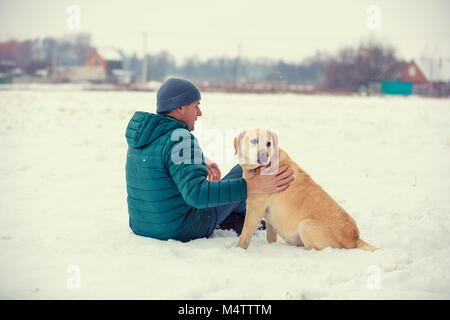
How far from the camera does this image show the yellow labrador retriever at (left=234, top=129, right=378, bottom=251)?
3275 millimetres

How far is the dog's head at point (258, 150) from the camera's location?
11.1 feet

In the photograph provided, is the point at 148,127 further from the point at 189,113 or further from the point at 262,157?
the point at 262,157

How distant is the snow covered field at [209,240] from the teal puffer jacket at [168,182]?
7.1 inches

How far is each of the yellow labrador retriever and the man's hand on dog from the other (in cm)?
8

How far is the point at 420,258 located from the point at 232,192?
159 centimetres

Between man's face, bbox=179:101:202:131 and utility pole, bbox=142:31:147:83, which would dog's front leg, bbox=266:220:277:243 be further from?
utility pole, bbox=142:31:147:83

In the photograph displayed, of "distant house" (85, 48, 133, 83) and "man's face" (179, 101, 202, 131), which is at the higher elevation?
Result: "distant house" (85, 48, 133, 83)

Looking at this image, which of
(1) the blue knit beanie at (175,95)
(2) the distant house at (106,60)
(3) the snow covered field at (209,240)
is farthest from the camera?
(2) the distant house at (106,60)

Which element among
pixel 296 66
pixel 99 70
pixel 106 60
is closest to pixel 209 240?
pixel 296 66

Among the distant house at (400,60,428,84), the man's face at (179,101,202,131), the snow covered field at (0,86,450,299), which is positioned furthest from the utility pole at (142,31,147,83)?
the man's face at (179,101,202,131)

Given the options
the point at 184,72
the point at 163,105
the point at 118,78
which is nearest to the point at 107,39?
the point at 118,78

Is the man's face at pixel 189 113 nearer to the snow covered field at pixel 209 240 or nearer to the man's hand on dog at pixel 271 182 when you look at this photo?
the man's hand on dog at pixel 271 182

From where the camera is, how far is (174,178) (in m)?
3.10

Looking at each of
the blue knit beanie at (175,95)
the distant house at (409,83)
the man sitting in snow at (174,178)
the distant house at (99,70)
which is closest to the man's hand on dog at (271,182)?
the man sitting in snow at (174,178)
